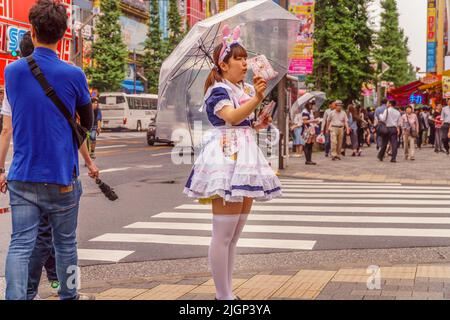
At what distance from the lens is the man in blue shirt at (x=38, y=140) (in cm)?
362

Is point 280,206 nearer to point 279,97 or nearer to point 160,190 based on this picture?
point 160,190

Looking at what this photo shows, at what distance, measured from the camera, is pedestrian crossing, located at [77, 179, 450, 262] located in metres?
7.19

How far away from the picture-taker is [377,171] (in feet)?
54.2

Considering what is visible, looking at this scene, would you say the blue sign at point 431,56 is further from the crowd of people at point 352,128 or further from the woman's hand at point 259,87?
the woman's hand at point 259,87

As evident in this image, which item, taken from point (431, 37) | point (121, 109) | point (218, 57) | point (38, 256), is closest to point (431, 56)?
point (431, 37)

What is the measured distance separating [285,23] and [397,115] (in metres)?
14.9

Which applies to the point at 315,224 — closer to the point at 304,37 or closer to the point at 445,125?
the point at 304,37

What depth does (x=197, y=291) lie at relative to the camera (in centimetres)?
477

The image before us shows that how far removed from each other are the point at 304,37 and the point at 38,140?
18959 millimetres

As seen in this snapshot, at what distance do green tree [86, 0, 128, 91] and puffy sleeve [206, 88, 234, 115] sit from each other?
53294 millimetres

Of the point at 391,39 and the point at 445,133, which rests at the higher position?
the point at 391,39

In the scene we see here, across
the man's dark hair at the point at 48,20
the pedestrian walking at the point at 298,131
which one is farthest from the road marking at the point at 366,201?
the pedestrian walking at the point at 298,131

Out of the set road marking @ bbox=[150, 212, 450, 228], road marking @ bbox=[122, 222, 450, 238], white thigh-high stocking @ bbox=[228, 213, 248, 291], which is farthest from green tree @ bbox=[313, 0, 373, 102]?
white thigh-high stocking @ bbox=[228, 213, 248, 291]

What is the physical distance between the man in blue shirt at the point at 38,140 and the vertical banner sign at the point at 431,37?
71199 millimetres
